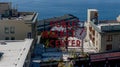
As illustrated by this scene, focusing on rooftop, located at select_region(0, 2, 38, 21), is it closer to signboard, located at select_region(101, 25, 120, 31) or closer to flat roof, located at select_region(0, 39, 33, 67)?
signboard, located at select_region(101, 25, 120, 31)

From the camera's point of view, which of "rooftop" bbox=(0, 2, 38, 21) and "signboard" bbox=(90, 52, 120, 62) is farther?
"rooftop" bbox=(0, 2, 38, 21)

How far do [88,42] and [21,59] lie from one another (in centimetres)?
2716

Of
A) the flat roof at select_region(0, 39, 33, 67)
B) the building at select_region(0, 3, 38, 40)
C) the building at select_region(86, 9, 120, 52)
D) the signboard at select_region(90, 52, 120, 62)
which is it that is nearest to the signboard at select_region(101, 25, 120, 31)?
the building at select_region(86, 9, 120, 52)

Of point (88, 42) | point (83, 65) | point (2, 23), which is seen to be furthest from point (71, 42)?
point (2, 23)

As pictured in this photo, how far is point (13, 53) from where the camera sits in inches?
1232

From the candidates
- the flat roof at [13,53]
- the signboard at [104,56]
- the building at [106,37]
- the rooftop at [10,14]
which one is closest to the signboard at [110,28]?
the building at [106,37]

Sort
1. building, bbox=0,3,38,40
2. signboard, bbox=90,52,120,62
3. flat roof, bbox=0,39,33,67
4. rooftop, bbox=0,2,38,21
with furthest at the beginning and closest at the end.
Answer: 1. rooftop, bbox=0,2,38,21
2. signboard, bbox=90,52,120,62
3. building, bbox=0,3,38,40
4. flat roof, bbox=0,39,33,67

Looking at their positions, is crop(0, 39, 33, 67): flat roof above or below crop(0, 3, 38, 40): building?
above

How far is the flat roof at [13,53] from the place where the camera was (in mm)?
27328

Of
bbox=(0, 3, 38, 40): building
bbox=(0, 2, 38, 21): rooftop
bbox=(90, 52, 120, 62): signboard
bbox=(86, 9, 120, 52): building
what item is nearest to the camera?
bbox=(0, 3, 38, 40): building

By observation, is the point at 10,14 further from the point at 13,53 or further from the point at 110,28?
the point at 13,53

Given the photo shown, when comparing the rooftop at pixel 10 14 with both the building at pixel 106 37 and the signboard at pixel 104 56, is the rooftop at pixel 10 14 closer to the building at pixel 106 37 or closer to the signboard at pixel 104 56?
the building at pixel 106 37

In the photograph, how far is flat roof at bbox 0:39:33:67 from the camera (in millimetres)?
27328

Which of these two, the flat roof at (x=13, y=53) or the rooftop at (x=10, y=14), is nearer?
the flat roof at (x=13, y=53)
